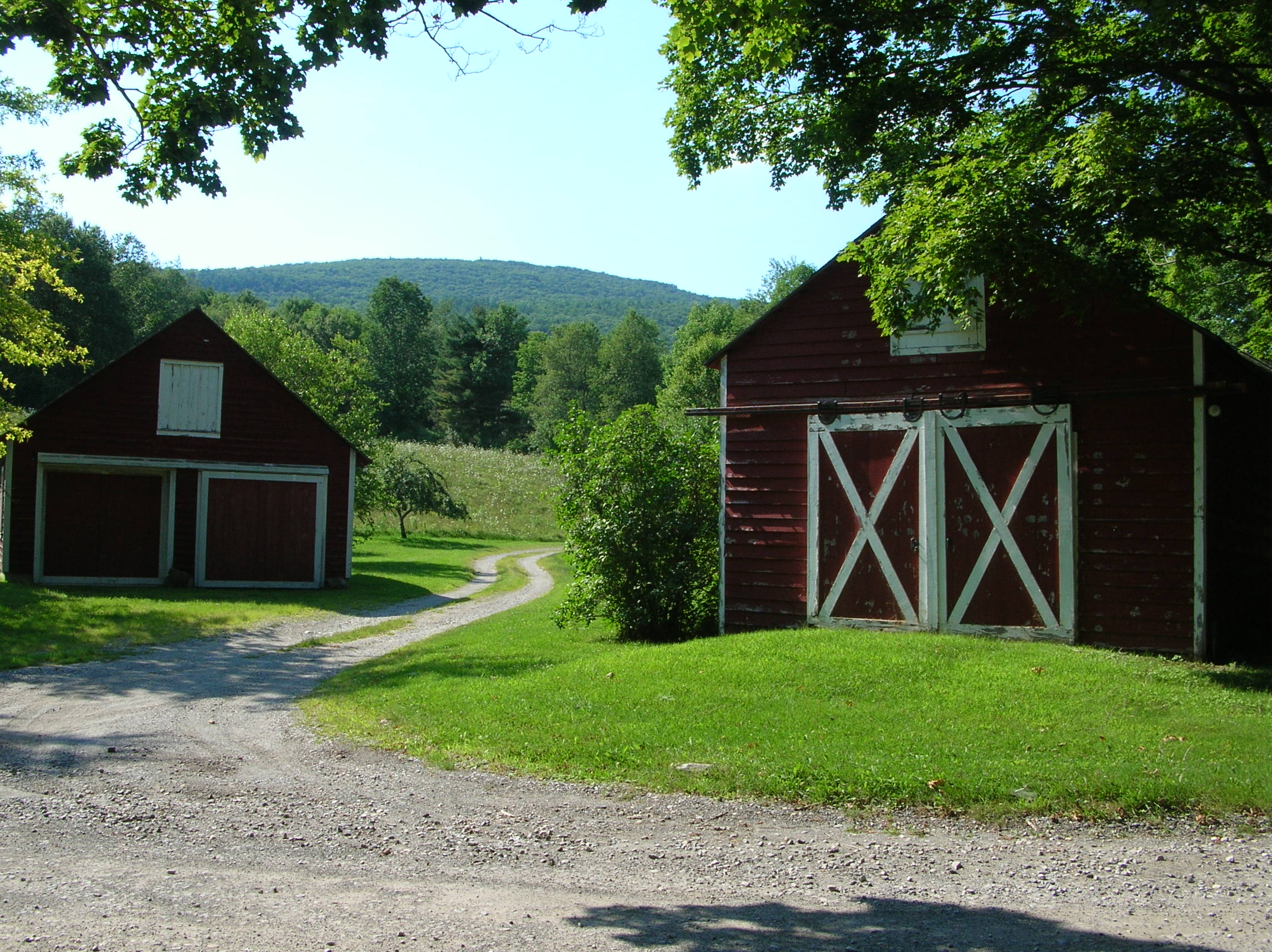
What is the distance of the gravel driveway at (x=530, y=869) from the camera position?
437 centimetres

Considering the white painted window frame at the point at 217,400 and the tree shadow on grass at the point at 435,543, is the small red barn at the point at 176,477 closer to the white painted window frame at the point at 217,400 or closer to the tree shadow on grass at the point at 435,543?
the white painted window frame at the point at 217,400

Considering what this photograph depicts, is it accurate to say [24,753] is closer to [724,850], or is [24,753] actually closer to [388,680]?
[388,680]

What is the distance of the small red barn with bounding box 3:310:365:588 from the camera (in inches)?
890

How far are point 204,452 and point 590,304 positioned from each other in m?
162

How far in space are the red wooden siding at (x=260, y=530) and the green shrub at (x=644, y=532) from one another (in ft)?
35.7

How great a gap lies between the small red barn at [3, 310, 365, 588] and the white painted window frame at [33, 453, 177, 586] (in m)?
0.03

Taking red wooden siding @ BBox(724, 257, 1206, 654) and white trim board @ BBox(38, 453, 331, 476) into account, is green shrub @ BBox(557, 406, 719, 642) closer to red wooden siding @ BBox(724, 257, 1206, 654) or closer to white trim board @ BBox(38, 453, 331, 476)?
red wooden siding @ BBox(724, 257, 1206, 654)

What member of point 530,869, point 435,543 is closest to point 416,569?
point 435,543

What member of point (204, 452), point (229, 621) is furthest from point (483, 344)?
point (229, 621)

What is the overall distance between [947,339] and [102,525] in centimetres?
1993

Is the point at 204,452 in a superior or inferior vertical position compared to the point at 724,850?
superior

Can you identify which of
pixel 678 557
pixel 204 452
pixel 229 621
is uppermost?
pixel 204 452

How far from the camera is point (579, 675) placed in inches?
433

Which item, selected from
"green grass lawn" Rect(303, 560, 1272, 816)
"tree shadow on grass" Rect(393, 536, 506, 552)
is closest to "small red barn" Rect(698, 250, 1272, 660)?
"green grass lawn" Rect(303, 560, 1272, 816)
